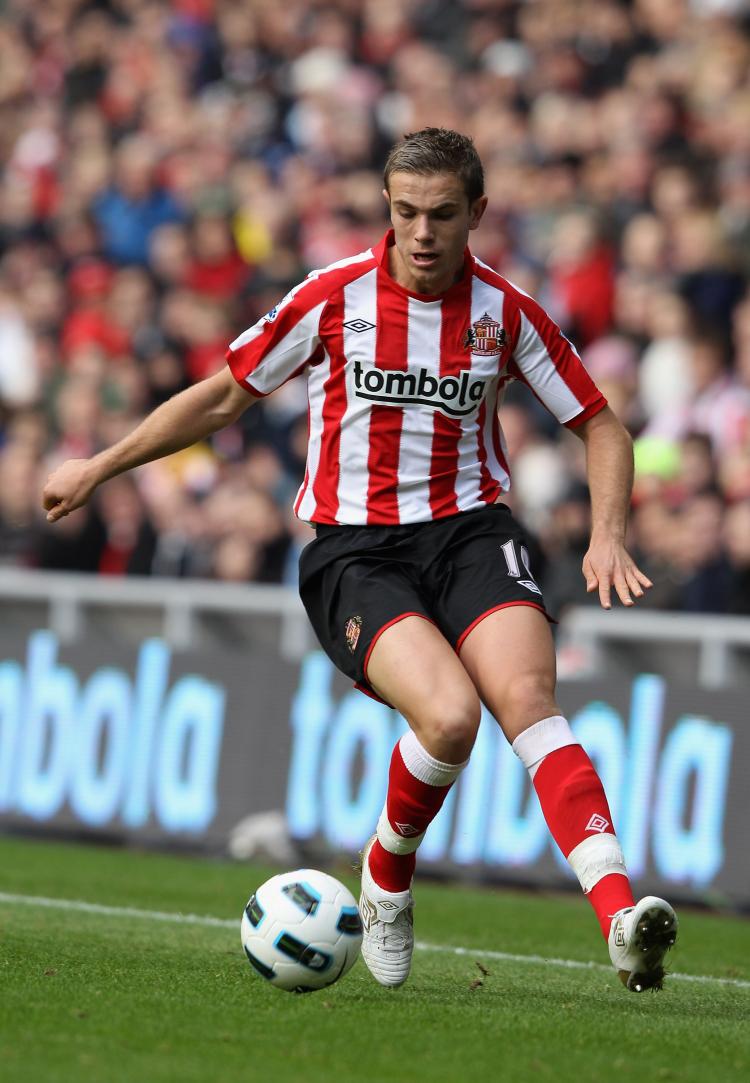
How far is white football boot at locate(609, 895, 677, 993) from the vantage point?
4848 mm

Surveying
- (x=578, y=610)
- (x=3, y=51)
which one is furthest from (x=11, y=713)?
(x=3, y=51)

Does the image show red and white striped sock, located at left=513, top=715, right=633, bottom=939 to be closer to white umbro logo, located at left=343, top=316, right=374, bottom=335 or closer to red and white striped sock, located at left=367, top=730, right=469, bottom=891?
red and white striped sock, located at left=367, top=730, right=469, bottom=891

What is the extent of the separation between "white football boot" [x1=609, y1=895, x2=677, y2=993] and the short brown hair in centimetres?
213

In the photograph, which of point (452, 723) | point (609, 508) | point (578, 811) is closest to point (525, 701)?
point (452, 723)

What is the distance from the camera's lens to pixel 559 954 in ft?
23.6

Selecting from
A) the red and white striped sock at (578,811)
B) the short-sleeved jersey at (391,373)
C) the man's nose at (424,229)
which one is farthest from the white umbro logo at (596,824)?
the man's nose at (424,229)

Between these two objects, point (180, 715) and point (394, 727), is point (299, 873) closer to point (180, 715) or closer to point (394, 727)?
point (394, 727)

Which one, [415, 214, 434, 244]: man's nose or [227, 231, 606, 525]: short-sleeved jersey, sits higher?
[415, 214, 434, 244]: man's nose

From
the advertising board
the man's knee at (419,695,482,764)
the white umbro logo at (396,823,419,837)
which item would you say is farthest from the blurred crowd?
the man's knee at (419,695,482,764)

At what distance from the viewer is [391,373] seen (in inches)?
227

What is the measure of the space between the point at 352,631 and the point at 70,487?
0.97m

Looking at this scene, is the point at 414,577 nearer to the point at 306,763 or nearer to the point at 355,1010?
the point at 355,1010

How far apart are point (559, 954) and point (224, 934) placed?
1.26m

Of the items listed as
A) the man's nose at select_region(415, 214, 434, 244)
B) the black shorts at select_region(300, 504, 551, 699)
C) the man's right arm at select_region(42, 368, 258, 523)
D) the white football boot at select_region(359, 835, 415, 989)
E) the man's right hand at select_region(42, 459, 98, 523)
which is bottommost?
the white football boot at select_region(359, 835, 415, 989)
